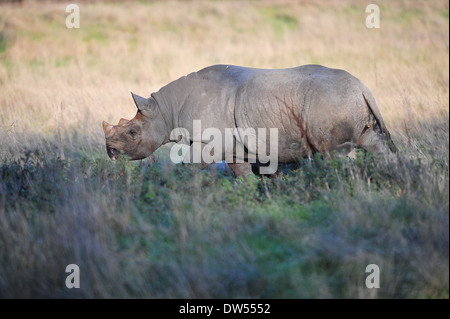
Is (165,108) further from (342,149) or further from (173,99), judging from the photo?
(342,149)

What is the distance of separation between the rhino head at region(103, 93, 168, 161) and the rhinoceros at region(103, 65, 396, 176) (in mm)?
13

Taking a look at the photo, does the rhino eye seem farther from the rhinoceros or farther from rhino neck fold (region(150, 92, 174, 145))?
rhino neck fold (region(150, 92, 174, 145))

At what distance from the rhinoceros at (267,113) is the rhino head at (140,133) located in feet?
0.04

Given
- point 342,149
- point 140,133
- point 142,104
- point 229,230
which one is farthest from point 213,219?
point 142,104

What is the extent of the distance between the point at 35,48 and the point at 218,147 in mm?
12294

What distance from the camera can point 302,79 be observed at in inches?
244

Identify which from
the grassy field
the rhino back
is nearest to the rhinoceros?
the rhino back

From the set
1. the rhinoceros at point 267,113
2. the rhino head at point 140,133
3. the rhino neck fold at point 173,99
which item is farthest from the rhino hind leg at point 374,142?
the rhino head at point 140,133

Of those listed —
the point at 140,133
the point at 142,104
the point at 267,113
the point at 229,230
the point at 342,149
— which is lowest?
the point at 229,230

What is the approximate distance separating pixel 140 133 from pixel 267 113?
Result: 175cm

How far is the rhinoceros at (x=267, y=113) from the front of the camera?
597 centimetres

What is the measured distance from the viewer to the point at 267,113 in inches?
249

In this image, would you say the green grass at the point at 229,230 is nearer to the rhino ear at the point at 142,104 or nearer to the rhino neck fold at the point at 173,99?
the rhino neck fold at the point at 173,99

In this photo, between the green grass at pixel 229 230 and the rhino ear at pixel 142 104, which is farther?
the rhino ear at pixel 142 104
